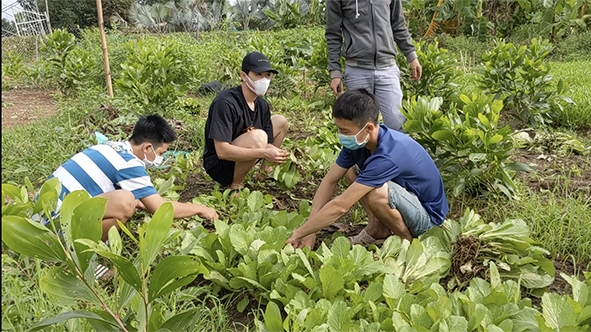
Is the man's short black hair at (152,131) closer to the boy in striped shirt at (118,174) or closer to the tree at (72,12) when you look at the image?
the boy in striped shirt at (118,174)

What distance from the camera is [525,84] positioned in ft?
17.4

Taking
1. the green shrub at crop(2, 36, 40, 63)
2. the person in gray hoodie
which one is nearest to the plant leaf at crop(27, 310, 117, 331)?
the person in gray hoodie

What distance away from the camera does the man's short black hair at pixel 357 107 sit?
102 inches

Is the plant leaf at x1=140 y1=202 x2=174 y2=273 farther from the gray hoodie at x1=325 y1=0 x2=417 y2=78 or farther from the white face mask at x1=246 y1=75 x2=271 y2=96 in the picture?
the gray hoodie at x1=325 y1=0 x2=417 y2=78

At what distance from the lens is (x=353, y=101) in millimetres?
2592

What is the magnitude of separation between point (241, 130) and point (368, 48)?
3.81 ft

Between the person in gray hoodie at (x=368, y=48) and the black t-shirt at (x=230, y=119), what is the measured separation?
0.62 m

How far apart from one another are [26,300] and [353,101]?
1.76 metres

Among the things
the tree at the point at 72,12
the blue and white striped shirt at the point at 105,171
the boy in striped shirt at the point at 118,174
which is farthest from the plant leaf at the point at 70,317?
the tree at the point at 72,12

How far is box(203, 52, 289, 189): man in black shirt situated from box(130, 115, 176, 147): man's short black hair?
2.21 feet

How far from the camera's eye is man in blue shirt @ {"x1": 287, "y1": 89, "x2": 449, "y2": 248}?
101 inches

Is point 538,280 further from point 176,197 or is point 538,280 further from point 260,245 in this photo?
point 176,197

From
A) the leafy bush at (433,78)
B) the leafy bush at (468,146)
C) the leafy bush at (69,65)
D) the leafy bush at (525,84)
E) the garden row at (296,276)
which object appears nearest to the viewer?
the garden row at (296,276)

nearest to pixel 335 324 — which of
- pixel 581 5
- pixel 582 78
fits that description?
pixel 582 78
